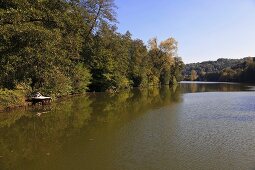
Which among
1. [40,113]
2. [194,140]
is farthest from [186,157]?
[40,113]

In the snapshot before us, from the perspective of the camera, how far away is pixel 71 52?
34.5 m

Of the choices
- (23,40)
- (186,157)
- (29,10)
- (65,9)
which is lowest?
(186,157)

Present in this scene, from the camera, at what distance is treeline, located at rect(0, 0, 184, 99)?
1872 cm

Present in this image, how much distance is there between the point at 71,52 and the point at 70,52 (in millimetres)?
208

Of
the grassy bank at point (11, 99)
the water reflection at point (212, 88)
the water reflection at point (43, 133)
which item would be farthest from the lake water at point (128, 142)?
the water reflection at point (212, 88)

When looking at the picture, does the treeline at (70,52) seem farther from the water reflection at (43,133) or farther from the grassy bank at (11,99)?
the water reflection at (43,133)

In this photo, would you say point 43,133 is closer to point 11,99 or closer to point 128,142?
point 128,142

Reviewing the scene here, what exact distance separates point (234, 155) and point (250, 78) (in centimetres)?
13687

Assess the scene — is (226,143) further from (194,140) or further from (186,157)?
(186,157)

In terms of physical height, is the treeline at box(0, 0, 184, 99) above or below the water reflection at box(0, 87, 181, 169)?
above

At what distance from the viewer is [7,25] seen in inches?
715

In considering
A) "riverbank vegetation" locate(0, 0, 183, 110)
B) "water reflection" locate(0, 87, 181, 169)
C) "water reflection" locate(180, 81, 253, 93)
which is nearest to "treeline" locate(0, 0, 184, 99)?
"riverbank vegetation" locate(0, 0, 183, 110)

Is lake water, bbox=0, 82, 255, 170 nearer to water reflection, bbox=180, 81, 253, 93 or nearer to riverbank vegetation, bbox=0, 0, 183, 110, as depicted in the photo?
riverbank vegetation, bbox=0, 0, 183, 110

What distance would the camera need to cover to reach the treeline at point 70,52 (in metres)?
18.7
